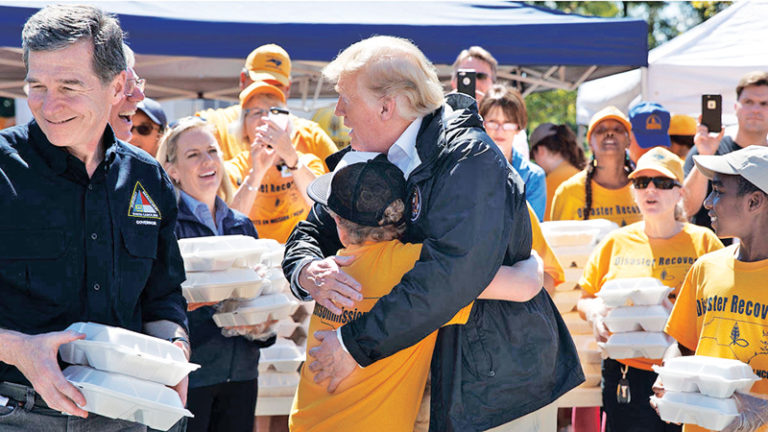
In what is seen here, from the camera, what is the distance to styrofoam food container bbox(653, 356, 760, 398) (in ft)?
9.49

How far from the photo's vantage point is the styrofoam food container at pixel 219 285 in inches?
135

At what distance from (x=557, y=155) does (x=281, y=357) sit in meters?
3.46

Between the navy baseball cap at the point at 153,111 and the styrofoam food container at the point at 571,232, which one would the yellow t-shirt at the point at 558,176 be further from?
the navy baseball cap at the point at 153,111

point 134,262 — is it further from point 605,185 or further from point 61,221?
point 605,185

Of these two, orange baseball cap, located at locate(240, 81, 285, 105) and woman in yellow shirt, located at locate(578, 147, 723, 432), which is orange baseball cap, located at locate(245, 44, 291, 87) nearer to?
orange baseball cap, located at locate(240, 81, 285, 105)

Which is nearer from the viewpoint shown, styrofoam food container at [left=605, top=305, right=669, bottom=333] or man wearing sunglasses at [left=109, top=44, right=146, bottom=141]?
man wearing sunglasses at [left=109, top=44, right=146, bottom=141]

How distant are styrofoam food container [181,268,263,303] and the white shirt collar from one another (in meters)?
1.22

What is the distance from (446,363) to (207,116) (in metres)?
3.66

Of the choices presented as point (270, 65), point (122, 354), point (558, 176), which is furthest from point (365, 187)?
point (558, 176)

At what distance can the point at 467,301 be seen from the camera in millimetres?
2334

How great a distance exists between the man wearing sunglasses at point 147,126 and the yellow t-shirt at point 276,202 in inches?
17.4

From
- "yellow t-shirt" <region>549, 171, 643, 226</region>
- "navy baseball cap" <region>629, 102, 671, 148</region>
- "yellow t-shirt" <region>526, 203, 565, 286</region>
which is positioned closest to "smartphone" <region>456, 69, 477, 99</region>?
"yellow t-shirt" <region>526, 203, 565, 286</region>

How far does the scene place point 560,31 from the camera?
7.36 meters

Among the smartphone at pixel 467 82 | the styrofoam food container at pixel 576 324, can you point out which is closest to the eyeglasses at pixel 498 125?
the smartphone at pixel 467 82
